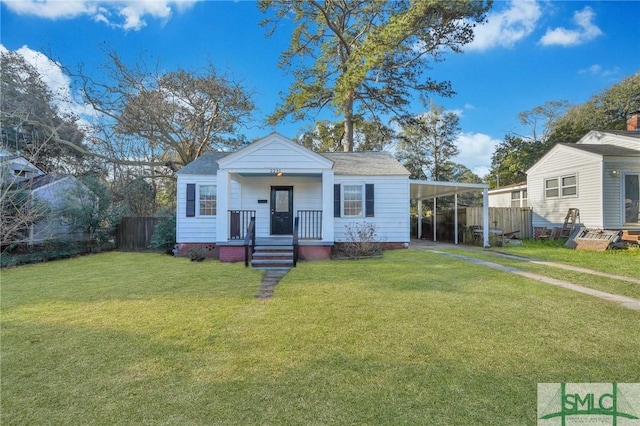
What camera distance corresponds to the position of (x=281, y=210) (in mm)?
11961

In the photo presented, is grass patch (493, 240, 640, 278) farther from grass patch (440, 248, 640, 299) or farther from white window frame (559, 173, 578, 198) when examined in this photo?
white window frame (559, 173, 578, 198)

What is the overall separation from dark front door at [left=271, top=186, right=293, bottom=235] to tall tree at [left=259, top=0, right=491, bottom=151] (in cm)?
766

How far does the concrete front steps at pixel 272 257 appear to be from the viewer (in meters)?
8.59

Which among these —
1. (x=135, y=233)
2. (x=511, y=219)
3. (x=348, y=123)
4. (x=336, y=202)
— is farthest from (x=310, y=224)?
(x=511, y=219)

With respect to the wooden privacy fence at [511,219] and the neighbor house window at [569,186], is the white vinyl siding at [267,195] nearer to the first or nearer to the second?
the wooden privacy fence at [511,219]

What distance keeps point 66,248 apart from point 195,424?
43.9 feet

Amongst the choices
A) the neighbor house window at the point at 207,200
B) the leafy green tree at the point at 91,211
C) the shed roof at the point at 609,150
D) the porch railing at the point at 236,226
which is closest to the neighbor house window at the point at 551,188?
the shed roof at the point at 609,150

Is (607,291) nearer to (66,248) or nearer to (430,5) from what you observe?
(430,5)

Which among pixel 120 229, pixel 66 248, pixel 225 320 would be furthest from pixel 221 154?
pixel 225 320

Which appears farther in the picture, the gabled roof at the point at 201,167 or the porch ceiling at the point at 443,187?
the porch ceiling at the point at 443,187

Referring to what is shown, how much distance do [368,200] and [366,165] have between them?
167cm

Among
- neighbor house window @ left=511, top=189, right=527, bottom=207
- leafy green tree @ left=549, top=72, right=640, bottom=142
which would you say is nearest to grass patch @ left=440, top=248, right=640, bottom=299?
neighbor house window @ left=511, top=189, right=527, bottom=207

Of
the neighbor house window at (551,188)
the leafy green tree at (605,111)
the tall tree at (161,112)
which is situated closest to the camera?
the neighbor house window at (551,188)

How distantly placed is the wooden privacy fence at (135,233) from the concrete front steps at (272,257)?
7.64 m
